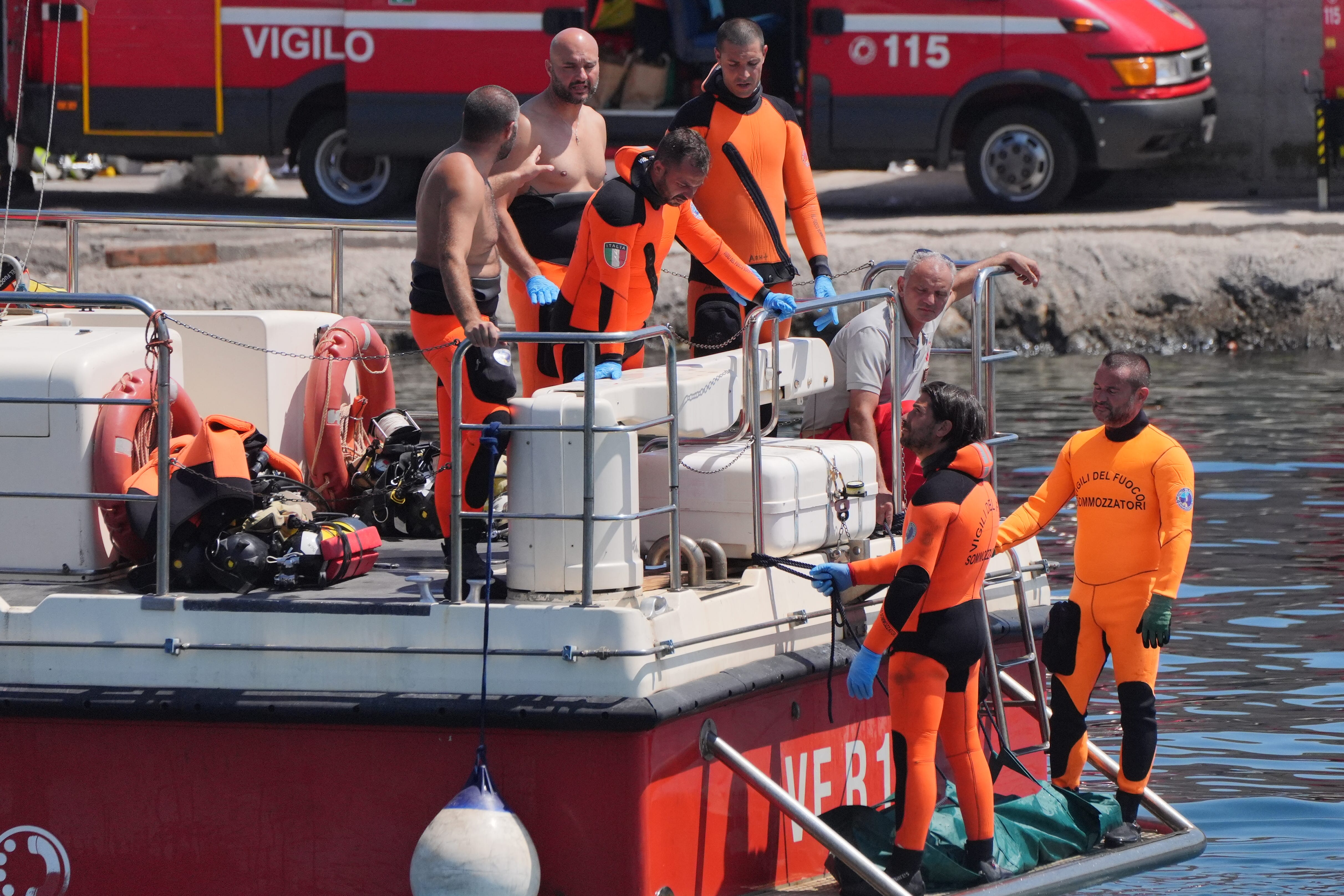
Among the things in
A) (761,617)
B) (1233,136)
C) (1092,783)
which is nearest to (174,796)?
(761,617)

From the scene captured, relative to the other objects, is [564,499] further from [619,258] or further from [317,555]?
[619,258]

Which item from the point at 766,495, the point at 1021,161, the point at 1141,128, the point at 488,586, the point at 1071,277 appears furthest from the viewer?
the point at 1021,161

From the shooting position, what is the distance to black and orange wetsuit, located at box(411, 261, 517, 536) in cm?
546

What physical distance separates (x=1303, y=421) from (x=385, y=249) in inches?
288

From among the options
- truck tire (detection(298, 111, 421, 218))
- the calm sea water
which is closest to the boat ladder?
the calm sea water

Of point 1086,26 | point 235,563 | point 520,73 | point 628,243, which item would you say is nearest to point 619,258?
point 628,243

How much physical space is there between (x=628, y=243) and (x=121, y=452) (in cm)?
156

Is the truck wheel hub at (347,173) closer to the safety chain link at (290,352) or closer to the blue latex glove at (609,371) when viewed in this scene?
the safety chain link at (290,352)

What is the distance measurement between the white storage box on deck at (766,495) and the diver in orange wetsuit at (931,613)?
32cm

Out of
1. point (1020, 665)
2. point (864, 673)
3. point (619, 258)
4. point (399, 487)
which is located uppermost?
point (619, 258)

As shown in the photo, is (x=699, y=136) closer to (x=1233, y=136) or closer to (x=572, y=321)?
(x=572, y=321)

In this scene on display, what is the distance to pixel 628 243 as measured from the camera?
5781 millimetres

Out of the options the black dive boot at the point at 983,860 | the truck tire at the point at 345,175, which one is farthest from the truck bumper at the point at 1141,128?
the black dive boot at the point at 983,860

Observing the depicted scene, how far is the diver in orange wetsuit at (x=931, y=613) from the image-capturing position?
509 centimetres
